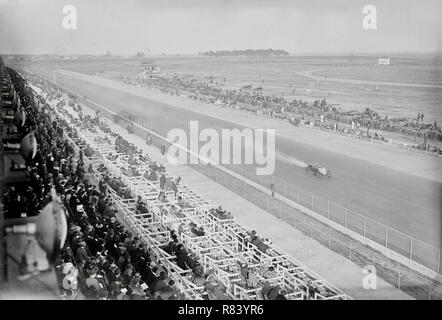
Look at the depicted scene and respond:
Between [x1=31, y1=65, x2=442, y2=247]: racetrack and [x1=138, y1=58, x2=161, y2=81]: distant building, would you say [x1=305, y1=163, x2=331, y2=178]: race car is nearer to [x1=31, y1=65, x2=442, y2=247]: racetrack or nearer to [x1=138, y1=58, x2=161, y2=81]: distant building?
[x1=31, y1=65, x2=442, y2=247]: racetrack

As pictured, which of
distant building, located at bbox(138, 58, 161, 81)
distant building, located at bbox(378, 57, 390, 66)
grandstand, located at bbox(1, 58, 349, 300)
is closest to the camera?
grandstand, located at bbox(1, 58, 349, 300)

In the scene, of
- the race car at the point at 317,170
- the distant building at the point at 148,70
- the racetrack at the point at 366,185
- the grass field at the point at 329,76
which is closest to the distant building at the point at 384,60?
the grass field at the point at 329,76

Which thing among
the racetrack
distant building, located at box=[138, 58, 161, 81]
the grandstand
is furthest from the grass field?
the grandstand

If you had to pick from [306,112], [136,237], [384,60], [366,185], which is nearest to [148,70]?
[366,185]

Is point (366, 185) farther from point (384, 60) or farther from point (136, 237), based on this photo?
point (384, 60)

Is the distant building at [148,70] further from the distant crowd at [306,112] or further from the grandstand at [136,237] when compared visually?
the grandstand at [136,237]
